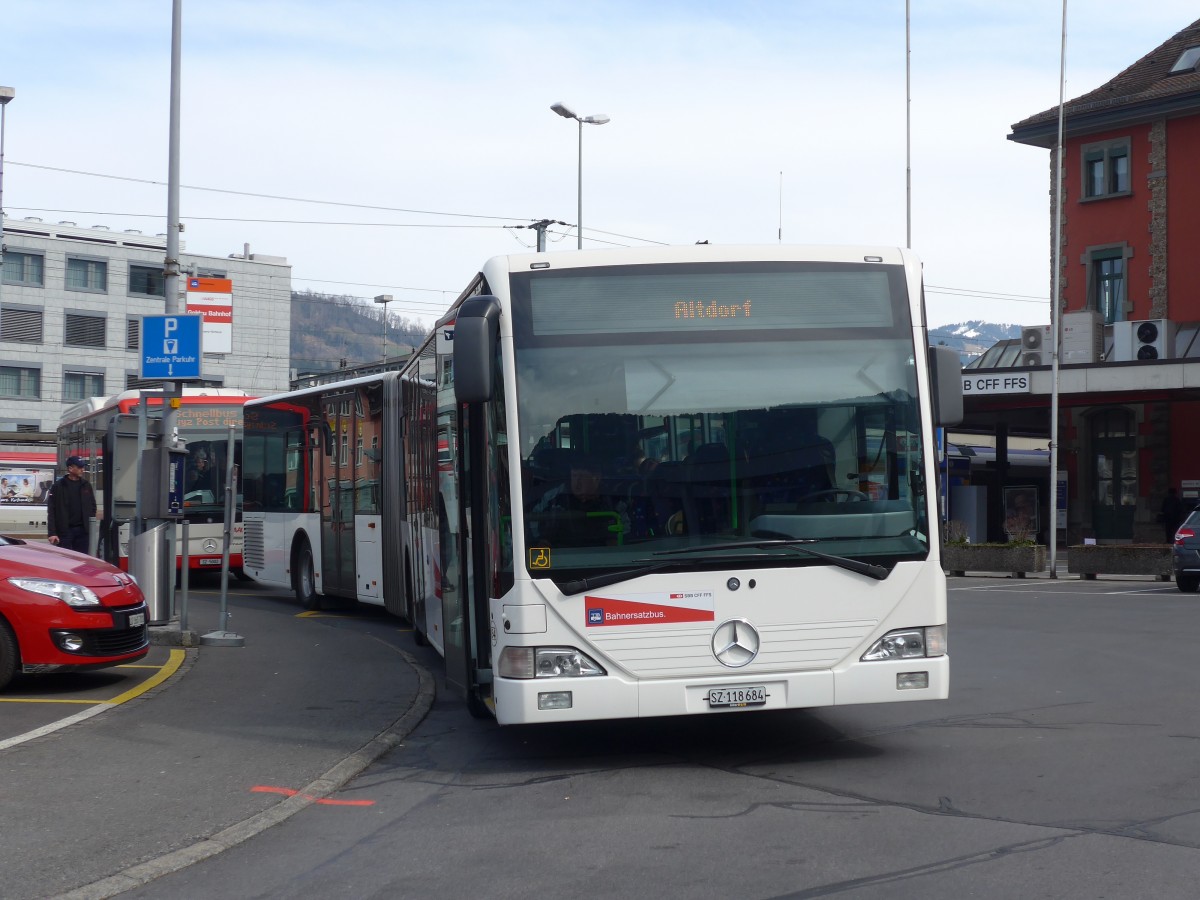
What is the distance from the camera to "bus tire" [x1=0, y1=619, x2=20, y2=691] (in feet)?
36.2

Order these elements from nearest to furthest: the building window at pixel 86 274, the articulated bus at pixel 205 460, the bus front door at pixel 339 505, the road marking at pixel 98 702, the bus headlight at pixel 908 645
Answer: the bus headlight at pixel 908 645 < the road marking at pixel 98 702 < the bus front door at pixel 339 505 < the articulated bus at pixel 205 460 < the building window at pixel 86 274

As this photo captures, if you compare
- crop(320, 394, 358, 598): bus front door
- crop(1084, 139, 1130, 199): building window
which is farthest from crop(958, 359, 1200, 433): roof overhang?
crop(320, 394, 358, 598): bus front door

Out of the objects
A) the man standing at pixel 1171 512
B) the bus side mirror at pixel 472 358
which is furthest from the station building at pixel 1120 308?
the bus side mirror at pixel 472 358

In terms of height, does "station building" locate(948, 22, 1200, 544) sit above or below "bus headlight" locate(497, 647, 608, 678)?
above

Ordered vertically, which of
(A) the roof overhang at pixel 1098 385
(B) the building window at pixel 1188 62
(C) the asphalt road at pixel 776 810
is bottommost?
(C) the asphalt road at pixel 776 810

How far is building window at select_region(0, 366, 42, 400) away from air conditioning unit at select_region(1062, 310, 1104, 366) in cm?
6257

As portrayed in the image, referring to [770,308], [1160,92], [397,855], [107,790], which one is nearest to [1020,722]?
[770,308]

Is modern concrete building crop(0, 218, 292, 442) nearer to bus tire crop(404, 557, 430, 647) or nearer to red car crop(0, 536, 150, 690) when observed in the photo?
bus tire crop(404, 557, 430, 647)

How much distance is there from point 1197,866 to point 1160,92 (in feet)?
119

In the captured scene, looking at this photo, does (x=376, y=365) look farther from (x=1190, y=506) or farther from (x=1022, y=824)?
(x=1190, y=506)

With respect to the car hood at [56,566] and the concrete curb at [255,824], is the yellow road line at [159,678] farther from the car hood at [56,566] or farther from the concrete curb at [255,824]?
the concrete curb at [255,824]

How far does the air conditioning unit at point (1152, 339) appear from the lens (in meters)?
37.2

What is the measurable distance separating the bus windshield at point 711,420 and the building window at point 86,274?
8212 centimetres

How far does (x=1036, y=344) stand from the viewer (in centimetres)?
3747
